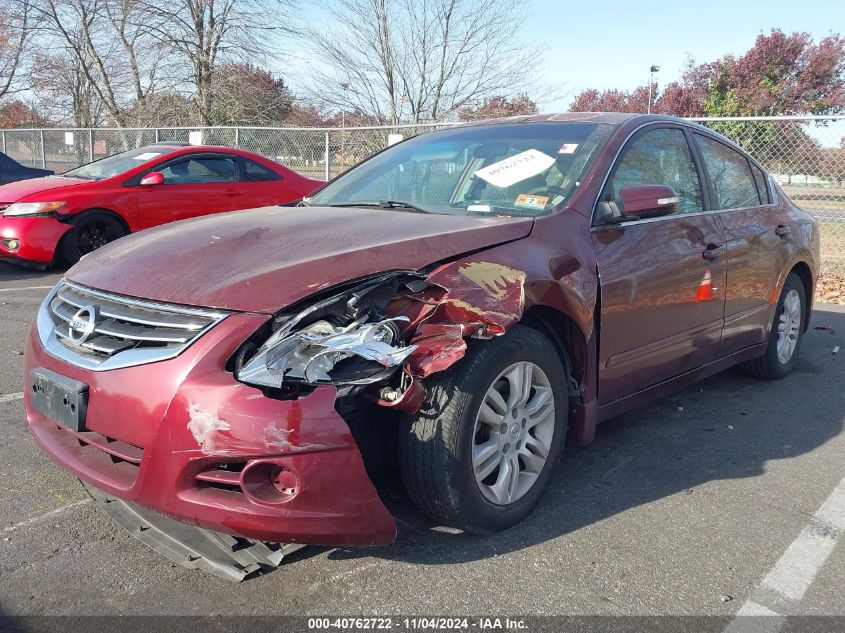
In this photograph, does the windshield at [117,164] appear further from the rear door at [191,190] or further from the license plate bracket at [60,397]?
the license plate bracket at [60,397]

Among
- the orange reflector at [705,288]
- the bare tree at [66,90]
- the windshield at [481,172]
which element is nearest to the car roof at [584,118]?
the windshield at [481,172]

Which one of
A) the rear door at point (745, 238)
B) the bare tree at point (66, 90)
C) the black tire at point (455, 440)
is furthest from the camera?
the bare tree at point (66, 90)

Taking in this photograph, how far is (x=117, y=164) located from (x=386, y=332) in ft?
24.8

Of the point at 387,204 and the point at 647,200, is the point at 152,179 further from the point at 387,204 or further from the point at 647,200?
the point at 647,200

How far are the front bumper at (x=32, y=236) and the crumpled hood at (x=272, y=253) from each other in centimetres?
540

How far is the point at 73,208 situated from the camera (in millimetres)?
7969

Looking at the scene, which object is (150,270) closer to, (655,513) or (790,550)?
(655,513)

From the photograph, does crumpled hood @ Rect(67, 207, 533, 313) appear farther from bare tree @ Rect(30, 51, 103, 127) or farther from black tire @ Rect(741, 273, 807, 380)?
bare tree @ Rect(30, 51, 103, 127)

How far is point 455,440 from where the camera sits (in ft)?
8.20

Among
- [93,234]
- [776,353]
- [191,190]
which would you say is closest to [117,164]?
[191,190]

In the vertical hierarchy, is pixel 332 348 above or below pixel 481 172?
below

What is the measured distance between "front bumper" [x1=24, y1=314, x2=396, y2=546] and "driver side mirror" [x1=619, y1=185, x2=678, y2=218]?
5.64ft

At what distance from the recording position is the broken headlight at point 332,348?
224cm

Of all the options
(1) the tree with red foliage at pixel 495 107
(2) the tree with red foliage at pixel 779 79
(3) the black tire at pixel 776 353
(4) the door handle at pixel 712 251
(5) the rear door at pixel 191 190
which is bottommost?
(3) the black tire at pixel 776 353
